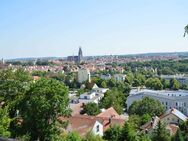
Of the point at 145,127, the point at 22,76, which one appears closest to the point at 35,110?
the point at 22,76

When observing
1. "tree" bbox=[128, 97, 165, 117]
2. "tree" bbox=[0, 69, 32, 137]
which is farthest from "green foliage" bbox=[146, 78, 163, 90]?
"tree" bbox=[0, 69, 32, 137]

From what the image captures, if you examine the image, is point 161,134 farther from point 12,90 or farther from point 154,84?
point 154,84

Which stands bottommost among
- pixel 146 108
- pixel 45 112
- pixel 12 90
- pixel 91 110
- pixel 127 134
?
pixel 91 110

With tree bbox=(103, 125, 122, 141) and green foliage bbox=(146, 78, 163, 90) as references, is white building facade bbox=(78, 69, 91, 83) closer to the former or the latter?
green foliage bbox=(146, 78, 163, 90)

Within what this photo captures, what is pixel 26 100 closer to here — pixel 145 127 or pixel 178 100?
pixel 145 127

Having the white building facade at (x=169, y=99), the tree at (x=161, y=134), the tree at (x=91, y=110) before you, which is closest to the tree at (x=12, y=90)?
the tree at (x=161, y=134)

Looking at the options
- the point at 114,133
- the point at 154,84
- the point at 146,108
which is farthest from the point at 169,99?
the point at 114,133

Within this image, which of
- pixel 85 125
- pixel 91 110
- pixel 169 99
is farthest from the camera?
pixel 169 99

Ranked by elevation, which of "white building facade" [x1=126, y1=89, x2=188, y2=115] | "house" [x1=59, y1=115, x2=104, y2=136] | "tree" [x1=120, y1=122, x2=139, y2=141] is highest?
"tree" [x1=120, y1=122, x2=139, y2=141]
